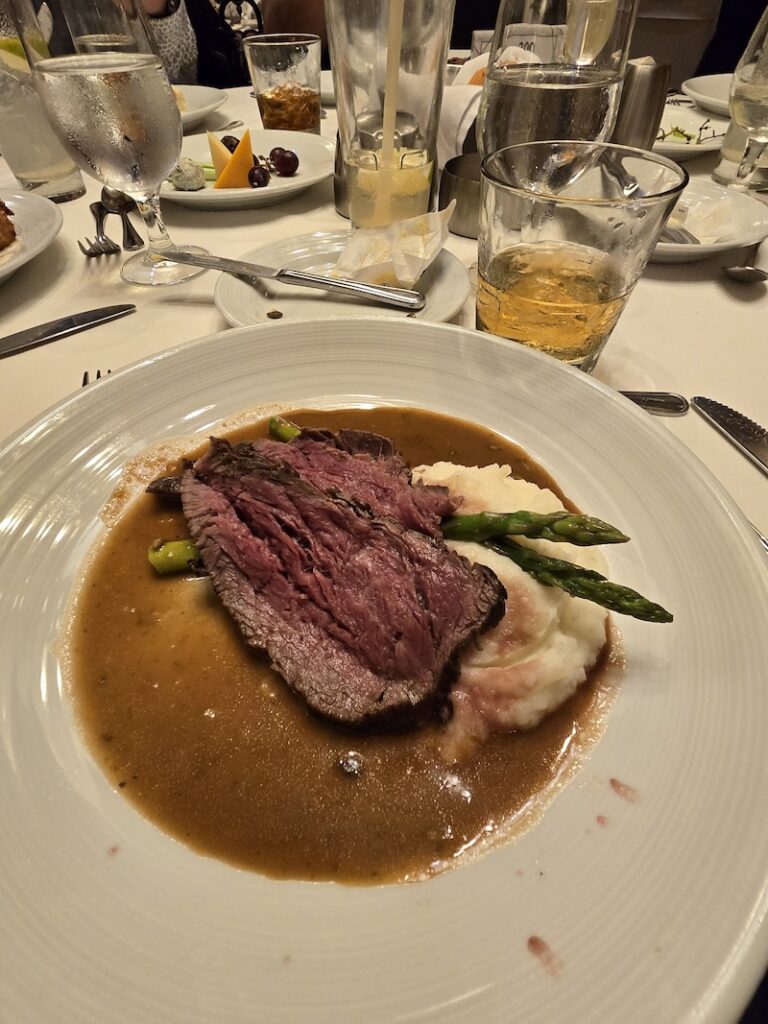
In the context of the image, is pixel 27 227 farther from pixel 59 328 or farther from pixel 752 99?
pixel 752 99

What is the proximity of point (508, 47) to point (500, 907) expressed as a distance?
347 centimetres

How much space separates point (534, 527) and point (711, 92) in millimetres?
5367

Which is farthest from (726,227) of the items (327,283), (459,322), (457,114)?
(327,283)

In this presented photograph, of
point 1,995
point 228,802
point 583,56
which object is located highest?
point 583,56

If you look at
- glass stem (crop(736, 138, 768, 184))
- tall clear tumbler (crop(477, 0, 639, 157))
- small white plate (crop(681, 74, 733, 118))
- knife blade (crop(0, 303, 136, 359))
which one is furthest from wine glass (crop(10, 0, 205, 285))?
small white plate (crop(681, 74, 733, 118))

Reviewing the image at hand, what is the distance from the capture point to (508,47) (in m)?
2.85

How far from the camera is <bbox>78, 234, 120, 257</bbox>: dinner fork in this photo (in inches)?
123

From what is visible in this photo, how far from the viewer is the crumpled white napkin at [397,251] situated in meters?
2.62

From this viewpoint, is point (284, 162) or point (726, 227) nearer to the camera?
point (726, 227)

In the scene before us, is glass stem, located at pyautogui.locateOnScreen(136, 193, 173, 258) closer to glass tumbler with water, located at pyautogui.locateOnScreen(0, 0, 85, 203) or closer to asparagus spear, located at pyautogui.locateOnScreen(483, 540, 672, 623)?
glass tumbler with water, located at pyautogui.locateOnScreen(0, 0, 85, 203)

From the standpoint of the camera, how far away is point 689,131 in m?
4.46

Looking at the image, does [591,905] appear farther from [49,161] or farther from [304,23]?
[304,23]

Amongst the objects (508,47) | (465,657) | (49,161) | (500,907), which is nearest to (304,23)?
(49,161)

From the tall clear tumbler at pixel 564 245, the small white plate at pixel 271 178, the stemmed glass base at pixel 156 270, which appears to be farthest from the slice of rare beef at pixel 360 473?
the small white plate at pixel 271 178
